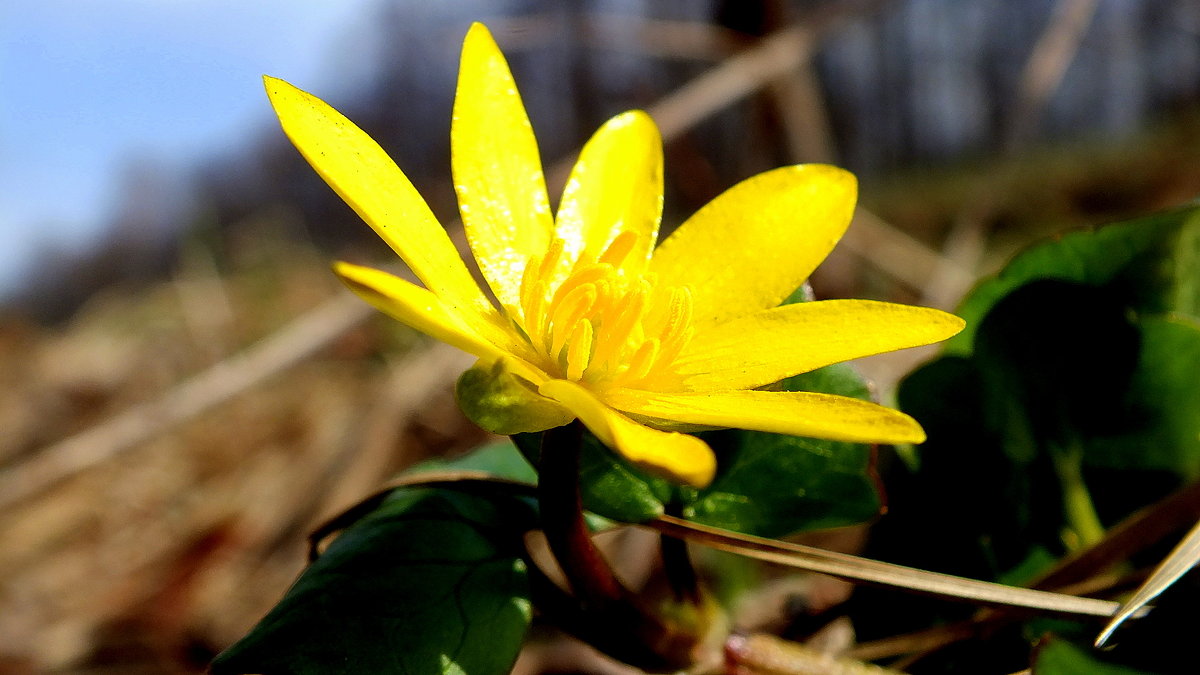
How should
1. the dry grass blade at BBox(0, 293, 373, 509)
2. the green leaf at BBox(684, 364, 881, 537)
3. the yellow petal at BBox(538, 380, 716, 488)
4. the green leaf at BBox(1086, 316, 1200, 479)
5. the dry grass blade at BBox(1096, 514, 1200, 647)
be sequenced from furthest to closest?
the dry grass blade at BBox(0, 293, 373, 509) → the green leaf at BBox(1086, 316, 1200, 479) → the green leaf at BBox(684, 364, 881, 537) → the dry grass blade at BBox(1096, 514, 1200, 647) → the yellow petal at BBox(538, 380, 716, 488)

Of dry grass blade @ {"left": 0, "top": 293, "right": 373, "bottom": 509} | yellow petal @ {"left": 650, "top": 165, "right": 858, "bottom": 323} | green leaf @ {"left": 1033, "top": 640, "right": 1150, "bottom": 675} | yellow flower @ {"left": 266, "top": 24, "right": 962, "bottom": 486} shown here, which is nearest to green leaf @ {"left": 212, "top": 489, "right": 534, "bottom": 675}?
yellow flower @ {"left": 266, "top": 24, "right": 962, "bottom": 486}

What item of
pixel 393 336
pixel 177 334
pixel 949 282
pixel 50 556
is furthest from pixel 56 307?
pixel 949 282

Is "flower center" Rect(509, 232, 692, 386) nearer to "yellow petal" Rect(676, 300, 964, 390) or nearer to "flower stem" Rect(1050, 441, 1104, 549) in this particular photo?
"yellow petal" Rect(676, 300, 964, 390)

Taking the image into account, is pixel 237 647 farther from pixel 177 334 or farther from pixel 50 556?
pixel 177 334

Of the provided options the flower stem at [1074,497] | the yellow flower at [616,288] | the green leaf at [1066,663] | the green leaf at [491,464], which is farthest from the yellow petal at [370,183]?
the flower stem at [1074,497]

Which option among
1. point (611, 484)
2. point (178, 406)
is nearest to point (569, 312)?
point (611, 484)

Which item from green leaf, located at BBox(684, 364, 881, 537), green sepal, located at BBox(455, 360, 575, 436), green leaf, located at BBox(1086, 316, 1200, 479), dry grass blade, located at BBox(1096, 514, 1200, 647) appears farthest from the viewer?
green leaf, located at BBox(1086, 316, 1200, 479)
